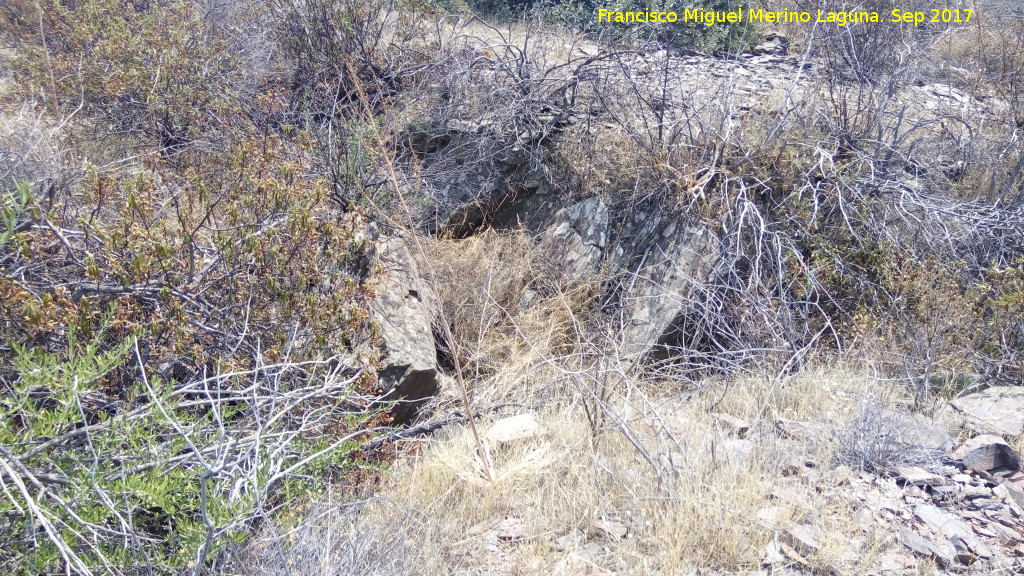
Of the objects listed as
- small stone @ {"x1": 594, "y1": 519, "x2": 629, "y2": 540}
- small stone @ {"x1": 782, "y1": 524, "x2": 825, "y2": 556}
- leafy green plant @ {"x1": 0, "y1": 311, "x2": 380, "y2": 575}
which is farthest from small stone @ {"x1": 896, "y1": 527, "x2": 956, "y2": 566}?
leafy green plant @ {"x1": 0, "y1": 311, "x2": 380, "y2": 575}

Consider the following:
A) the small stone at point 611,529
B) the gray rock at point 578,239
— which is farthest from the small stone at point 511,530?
the gray rock at point 578,239

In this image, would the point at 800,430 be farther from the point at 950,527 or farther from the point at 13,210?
the point at 13,210

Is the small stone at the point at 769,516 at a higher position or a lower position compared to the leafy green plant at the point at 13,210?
lower

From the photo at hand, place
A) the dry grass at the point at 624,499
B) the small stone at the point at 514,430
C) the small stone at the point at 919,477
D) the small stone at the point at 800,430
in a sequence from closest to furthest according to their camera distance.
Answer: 1. the dry grass at the point at 624,499
2. the small stone at the point at 919,477
3. the small stone at the point at 800,430
4. the small stone at the point at 514,430

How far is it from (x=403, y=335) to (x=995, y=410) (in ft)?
10.2

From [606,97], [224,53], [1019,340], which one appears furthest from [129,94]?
[1019,340]

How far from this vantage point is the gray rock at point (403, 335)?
3.64 metres

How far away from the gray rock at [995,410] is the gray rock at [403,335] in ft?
9.00

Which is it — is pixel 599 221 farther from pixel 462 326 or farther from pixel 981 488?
pixel 981 488

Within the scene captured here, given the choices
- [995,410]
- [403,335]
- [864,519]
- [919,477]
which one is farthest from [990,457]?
[403,335]

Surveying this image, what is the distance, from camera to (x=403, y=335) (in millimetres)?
3828

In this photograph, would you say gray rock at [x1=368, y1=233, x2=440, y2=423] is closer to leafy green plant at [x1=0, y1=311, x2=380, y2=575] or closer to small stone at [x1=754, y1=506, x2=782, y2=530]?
leafy green plant at [x1=0, y1=311, x2=380, y2=575]

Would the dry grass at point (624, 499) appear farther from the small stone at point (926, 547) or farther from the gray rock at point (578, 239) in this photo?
the gray rock at point (578, 239)

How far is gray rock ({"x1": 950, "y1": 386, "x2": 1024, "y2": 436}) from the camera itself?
3.26 meters
